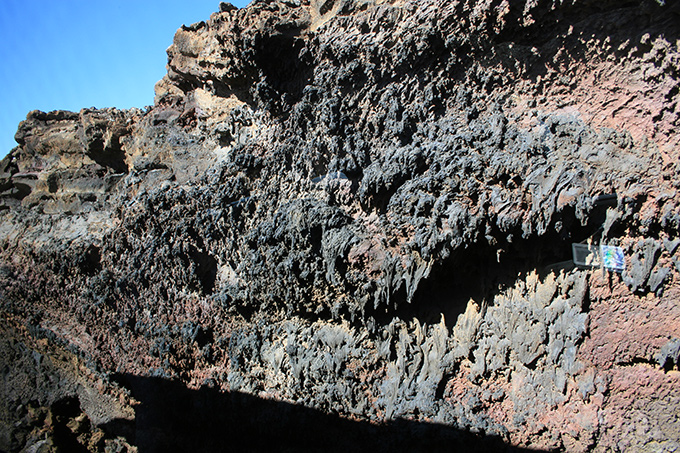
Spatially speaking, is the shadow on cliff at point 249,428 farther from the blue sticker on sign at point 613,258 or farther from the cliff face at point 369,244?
the blue sticker on sign at point 613,258

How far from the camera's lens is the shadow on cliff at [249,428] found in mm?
3738

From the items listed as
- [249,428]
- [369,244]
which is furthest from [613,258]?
[249,428]

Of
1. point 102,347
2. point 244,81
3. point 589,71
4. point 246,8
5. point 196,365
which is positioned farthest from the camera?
point 102,347

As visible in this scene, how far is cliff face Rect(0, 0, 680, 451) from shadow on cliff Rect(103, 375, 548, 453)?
0.02 m

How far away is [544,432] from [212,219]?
3.79m

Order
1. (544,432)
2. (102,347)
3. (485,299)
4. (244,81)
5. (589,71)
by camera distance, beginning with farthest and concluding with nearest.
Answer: (102,347) → (244,81) → (485,299) → (544,432) → (589,71)

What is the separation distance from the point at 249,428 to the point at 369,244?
2632 mm

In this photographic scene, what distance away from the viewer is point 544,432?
11.2 ft

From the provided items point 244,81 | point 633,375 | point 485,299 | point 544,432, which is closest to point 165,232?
point 244,81

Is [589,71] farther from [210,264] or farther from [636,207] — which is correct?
[210,264]

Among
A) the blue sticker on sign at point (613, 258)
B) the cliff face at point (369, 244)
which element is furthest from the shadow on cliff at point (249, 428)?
the blue sticker on sign at point (613, 258)

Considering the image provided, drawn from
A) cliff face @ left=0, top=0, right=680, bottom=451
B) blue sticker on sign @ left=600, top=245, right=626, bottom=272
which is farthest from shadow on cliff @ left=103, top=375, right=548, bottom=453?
blue sticker on sign @ left=600, top=245, right=626, bottom=272

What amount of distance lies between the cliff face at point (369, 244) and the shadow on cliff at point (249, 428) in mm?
25

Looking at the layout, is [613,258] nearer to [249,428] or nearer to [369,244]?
[369,244]
